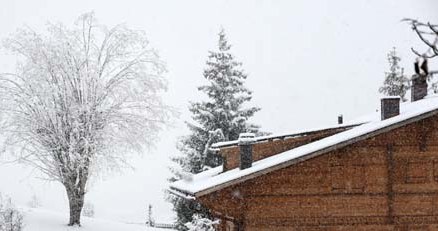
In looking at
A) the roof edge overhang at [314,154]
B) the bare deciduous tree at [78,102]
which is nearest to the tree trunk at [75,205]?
the bare deciduous tree at [78,102]

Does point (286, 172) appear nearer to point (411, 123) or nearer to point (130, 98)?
point (411, 123)

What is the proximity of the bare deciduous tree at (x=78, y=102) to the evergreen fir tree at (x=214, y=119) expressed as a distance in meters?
3.48

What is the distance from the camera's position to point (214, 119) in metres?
29.5

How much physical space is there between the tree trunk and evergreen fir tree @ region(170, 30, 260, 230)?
6004 millimetres

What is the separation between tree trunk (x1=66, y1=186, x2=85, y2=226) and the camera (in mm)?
21984

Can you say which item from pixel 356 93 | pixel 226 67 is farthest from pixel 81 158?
pixel 356 93

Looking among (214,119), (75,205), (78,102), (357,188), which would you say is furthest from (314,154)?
(214,119)

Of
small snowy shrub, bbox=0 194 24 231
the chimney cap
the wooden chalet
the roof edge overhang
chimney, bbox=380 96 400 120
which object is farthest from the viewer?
small snowy shrub, bbox=0 194 24 231

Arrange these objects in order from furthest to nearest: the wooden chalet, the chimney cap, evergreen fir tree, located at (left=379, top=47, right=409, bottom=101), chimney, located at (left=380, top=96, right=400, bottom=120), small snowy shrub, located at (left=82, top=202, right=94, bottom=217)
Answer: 1. evergreen fir tree, located at (left=379, top=47, right=409, bottom=101)
2. small snowy shrub, located at (left=82, top=202, right=94, bottom=217)
3. the chimney cap
4. chimney, located at (left=380, top=96, right=400, bottom=120)
5. the wooden chalet

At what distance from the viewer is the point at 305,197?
41.5ft

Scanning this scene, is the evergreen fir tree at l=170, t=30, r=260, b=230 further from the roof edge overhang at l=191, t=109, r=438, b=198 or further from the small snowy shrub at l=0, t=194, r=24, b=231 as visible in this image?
the roof edge overhang at l=191, t=109, r=438, b=198

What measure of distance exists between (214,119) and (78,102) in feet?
25.3

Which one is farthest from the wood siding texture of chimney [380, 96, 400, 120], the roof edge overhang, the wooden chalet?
the roof edge overhang

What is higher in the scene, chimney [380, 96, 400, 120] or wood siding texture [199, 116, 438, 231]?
chimney [380, 96, 400, 120]
